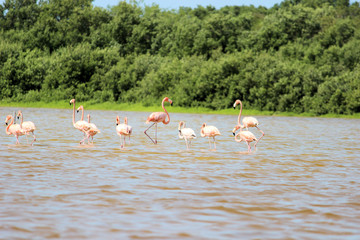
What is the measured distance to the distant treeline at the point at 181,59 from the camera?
53.8m

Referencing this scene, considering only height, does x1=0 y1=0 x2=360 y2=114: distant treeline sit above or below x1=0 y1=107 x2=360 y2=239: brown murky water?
above

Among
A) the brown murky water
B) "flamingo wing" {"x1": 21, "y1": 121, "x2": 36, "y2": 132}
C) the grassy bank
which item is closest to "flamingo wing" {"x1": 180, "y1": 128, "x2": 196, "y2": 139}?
the brown murky water

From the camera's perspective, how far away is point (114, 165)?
1325 centimetres

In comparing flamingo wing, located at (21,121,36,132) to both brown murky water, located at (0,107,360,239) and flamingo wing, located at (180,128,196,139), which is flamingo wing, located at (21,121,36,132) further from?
flamingo wing, located at (180,128,196,139)

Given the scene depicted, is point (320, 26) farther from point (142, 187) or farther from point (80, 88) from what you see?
point (142, 187)

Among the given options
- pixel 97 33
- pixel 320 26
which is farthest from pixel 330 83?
pixel 97 33

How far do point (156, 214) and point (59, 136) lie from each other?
14.5 meters

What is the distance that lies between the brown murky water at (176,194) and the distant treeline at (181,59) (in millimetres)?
36408

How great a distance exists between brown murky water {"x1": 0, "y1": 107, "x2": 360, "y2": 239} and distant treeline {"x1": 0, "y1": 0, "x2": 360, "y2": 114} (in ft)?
119

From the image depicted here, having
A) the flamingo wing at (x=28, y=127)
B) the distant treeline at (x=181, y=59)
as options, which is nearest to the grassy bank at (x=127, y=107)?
the distant treeline at (x=181, y=59)

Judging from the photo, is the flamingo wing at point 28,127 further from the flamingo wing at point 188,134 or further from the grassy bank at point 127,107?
the grassy bank at point 127,107

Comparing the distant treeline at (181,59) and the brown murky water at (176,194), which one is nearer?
the brown murky water at (176,194)

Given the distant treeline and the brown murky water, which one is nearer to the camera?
the brown murky water

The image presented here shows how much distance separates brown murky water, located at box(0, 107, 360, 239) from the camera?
23.4ft
